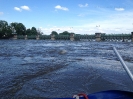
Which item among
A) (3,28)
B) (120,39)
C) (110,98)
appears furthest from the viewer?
(3,28)

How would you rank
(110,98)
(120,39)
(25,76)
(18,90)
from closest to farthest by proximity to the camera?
(110,98), (18,90), (25,76), (120,39)

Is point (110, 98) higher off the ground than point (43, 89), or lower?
higher

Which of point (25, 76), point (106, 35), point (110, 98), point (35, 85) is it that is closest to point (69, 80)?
point (35, 85)

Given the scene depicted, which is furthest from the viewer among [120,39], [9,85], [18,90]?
[120,39]

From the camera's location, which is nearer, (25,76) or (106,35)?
(25,76)

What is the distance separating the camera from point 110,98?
248 centimetres

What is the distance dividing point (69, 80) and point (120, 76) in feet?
7.11

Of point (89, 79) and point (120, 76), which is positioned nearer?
point (89, 79)

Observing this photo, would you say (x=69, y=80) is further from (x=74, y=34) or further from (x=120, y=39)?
(x=74, y=34)

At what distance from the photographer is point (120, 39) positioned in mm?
72438

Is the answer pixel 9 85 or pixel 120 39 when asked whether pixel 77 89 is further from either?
pixel 120 39

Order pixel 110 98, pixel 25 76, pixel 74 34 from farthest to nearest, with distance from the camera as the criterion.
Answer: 1. pixel 74 34
2. pixel 25 76
3. pixel 110 98

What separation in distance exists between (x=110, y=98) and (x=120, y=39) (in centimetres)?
7347

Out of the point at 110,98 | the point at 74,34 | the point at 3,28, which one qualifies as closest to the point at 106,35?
the point at 74,34
